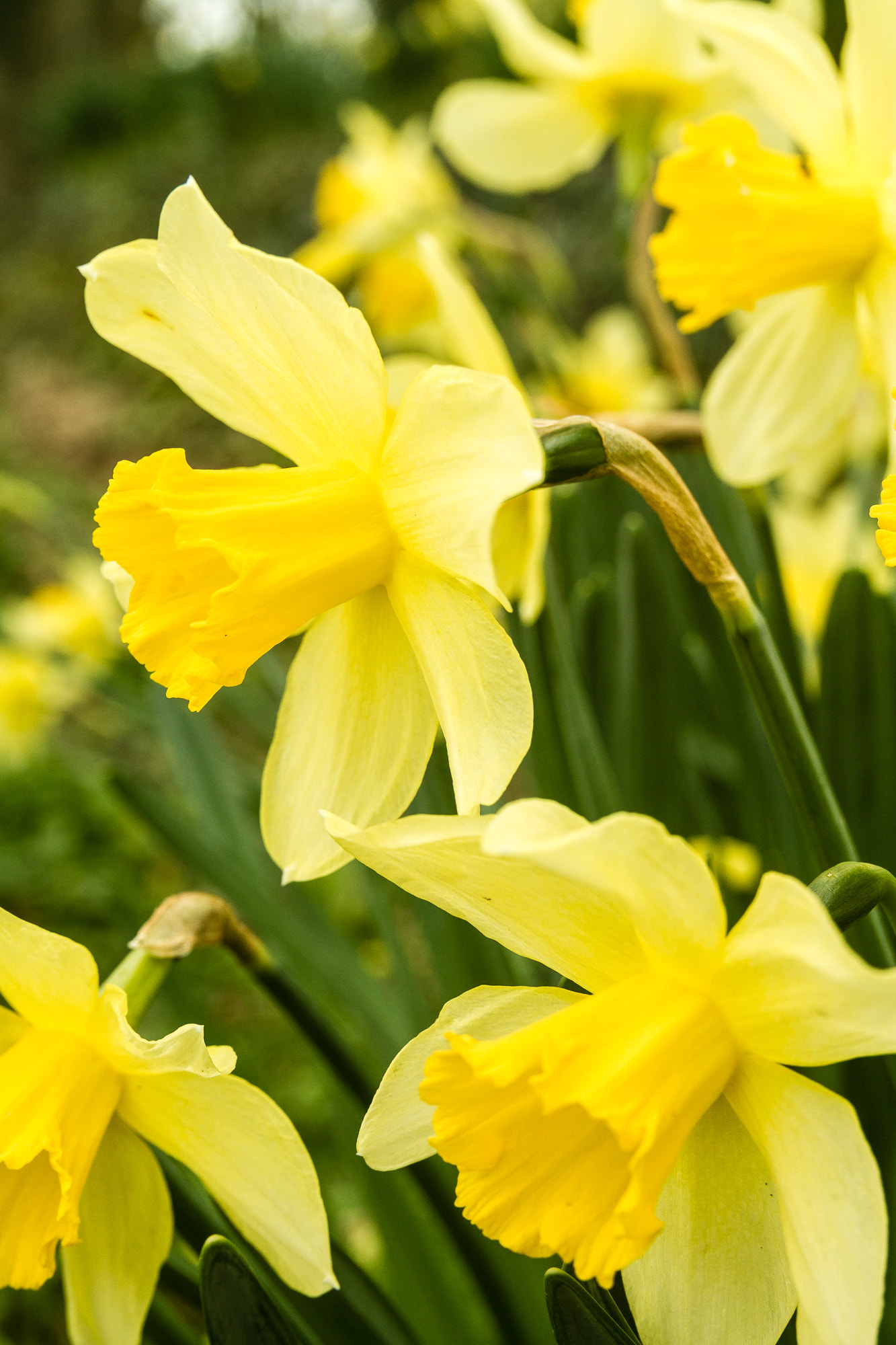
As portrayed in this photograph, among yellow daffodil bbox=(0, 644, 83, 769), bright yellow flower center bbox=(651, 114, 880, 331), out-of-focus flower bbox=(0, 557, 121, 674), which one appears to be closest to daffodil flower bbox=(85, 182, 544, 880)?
bright yellow flower center bbox=(651, 114, 880, 331)

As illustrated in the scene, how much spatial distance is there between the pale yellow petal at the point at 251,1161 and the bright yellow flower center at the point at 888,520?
0.41 m

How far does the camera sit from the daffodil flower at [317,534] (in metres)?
0.47

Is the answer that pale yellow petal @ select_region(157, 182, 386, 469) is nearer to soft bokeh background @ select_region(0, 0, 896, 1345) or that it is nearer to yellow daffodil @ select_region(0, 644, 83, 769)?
soft bokeh background @ select_region(0, 0, 896, 1345)

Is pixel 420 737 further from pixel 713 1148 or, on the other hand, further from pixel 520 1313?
pixel 520 1313

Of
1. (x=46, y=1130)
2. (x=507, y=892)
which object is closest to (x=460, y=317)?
(x=507, y=892)

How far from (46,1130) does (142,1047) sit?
6 cm

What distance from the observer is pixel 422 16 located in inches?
282

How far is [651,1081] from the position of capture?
418 mm

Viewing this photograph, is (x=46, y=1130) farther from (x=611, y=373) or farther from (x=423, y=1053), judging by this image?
(x=611, y=373)

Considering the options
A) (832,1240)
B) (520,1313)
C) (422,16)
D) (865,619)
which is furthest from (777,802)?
(422,16)

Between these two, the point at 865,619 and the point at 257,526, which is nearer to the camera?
the point at 257,526

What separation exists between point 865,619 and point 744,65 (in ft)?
1.36

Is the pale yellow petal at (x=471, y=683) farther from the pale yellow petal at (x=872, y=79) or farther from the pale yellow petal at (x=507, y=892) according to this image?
the pale yellow petal at (x=872, y=79)

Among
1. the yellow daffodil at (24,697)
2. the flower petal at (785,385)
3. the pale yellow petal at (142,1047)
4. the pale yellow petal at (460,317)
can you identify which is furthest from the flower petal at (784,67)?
the yellow daffodil at (24,697)
